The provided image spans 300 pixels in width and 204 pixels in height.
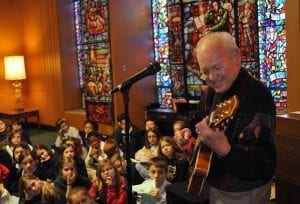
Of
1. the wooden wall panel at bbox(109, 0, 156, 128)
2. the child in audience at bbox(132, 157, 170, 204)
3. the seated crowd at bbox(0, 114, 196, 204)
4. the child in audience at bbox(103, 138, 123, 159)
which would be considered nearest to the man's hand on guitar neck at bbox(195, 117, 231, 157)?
the seated crowd at bbox(0, 114, 196, 204)

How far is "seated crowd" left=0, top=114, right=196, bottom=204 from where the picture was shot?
3.05 m

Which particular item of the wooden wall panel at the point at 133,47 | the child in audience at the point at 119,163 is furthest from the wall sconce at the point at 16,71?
the child in audience at the point at 119,163

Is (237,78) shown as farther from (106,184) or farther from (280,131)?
(106,184)

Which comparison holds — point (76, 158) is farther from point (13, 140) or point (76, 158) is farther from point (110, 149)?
point (13, 140)

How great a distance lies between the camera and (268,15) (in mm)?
4676

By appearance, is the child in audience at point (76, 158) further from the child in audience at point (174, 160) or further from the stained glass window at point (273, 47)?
the stained glass window at point (273, 47)

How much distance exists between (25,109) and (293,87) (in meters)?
5.79

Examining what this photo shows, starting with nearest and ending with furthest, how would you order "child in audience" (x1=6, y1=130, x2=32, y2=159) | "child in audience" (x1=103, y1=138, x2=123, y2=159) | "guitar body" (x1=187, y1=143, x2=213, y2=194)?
"guitar body" (x1=187, y1=143, x2=213, y2=194)
"child in audience" (x1=103, y1=138, x2=123, y2=159)
"child in audience" (x1=6, y1=130, x2=32, y2=159)

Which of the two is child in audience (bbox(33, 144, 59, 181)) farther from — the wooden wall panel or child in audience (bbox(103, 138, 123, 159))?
the wooden wall panel

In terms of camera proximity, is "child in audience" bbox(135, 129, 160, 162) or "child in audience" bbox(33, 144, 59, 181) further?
"child in audience" bbox(135, 129, 160, 162)

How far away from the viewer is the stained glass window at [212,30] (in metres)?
4.64

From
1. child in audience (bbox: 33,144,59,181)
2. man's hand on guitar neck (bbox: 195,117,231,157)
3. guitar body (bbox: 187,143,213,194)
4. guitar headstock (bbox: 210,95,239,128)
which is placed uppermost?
guitar headstock (bbox: 210,95,239,128)

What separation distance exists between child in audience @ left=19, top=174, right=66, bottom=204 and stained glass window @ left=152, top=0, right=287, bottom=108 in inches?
105

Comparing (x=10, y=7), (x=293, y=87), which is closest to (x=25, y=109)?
(x=10, y=7)
